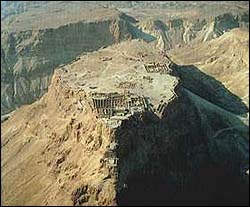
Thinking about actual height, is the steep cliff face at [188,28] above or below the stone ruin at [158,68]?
below

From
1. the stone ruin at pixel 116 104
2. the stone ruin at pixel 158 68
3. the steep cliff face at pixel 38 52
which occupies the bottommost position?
the steep cliff face at pixel 38 52

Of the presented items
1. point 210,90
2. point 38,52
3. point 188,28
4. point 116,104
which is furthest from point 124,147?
point 188,28

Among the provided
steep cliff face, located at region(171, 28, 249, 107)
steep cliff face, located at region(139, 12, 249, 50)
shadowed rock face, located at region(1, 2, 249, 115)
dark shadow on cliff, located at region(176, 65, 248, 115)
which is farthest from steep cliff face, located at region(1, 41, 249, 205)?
steep cliff face, located at region(139, 12, 249, 50)

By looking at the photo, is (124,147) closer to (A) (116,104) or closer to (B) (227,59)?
(A) (116,104)

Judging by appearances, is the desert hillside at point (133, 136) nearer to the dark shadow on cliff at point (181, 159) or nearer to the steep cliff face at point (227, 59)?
the dark shadow on cliff at point (181, 159)

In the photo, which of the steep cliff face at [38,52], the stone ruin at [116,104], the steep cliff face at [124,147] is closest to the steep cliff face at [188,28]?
the steep cliff face at [38,52]
